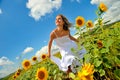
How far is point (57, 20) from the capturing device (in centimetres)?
674

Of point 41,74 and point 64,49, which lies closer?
point 41,74

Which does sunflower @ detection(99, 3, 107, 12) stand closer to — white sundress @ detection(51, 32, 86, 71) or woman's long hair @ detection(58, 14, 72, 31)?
white sundress @ detection(51, 32, 86, 71)

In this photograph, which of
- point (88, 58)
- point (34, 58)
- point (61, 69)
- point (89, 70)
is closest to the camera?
point (89, 70)

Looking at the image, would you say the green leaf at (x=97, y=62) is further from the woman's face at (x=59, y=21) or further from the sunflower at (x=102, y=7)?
Result: the woman's face at (x=59, y=21)

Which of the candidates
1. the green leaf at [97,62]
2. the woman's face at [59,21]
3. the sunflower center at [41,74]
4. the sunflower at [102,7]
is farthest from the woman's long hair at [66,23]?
the green leaf at [97,62]

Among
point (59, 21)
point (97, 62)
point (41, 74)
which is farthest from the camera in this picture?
point (59, 21)

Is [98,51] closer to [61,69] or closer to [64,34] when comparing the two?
[61,69]

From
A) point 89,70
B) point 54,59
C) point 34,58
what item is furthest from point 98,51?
point 34,58

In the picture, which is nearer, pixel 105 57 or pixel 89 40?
pixel 105 57

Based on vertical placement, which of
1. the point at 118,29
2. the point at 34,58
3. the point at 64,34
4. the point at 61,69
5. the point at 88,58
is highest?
the point at 34,58

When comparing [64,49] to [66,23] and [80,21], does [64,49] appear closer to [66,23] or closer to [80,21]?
[66,23]

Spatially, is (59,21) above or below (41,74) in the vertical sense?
above

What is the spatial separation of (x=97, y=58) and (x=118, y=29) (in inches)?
A: 29.7

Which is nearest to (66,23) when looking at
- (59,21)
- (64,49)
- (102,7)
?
(59,21)
